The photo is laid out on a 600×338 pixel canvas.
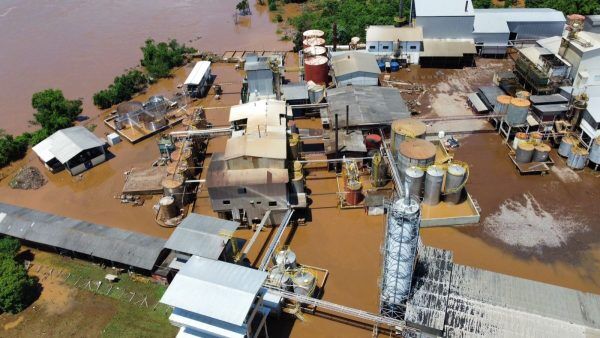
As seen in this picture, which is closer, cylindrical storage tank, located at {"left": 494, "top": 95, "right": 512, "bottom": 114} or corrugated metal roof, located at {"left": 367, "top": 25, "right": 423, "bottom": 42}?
cylindrical storage tank, located at {"left": 494, "top": 95, "right": 512, "bottom": 114}

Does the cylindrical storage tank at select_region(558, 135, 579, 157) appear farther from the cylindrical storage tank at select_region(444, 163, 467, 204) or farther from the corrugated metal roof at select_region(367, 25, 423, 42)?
the corrugated metal roof at select_region(367, 25, 423, 42)

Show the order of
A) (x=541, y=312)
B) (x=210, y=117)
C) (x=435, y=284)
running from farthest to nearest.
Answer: (x=210, y=117) → (x=435, y=284) → (x=541, y=312)

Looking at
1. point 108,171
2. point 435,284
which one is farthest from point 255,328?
point 108,171

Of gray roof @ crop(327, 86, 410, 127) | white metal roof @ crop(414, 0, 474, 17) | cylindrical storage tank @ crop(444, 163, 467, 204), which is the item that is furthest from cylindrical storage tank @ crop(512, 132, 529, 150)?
white metal roof @ crop(414, 0, 474, 17)

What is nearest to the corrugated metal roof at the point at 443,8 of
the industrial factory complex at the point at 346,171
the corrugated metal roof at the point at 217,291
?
the industrial factory complex at the point at 346,171

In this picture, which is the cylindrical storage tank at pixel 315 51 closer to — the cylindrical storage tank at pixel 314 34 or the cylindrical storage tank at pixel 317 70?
the cylindrical storage tank at pixel 317 70

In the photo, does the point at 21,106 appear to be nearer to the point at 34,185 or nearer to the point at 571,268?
the point at 34,185

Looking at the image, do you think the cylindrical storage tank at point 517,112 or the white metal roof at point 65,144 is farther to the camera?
the white metal roof at point 65,144
